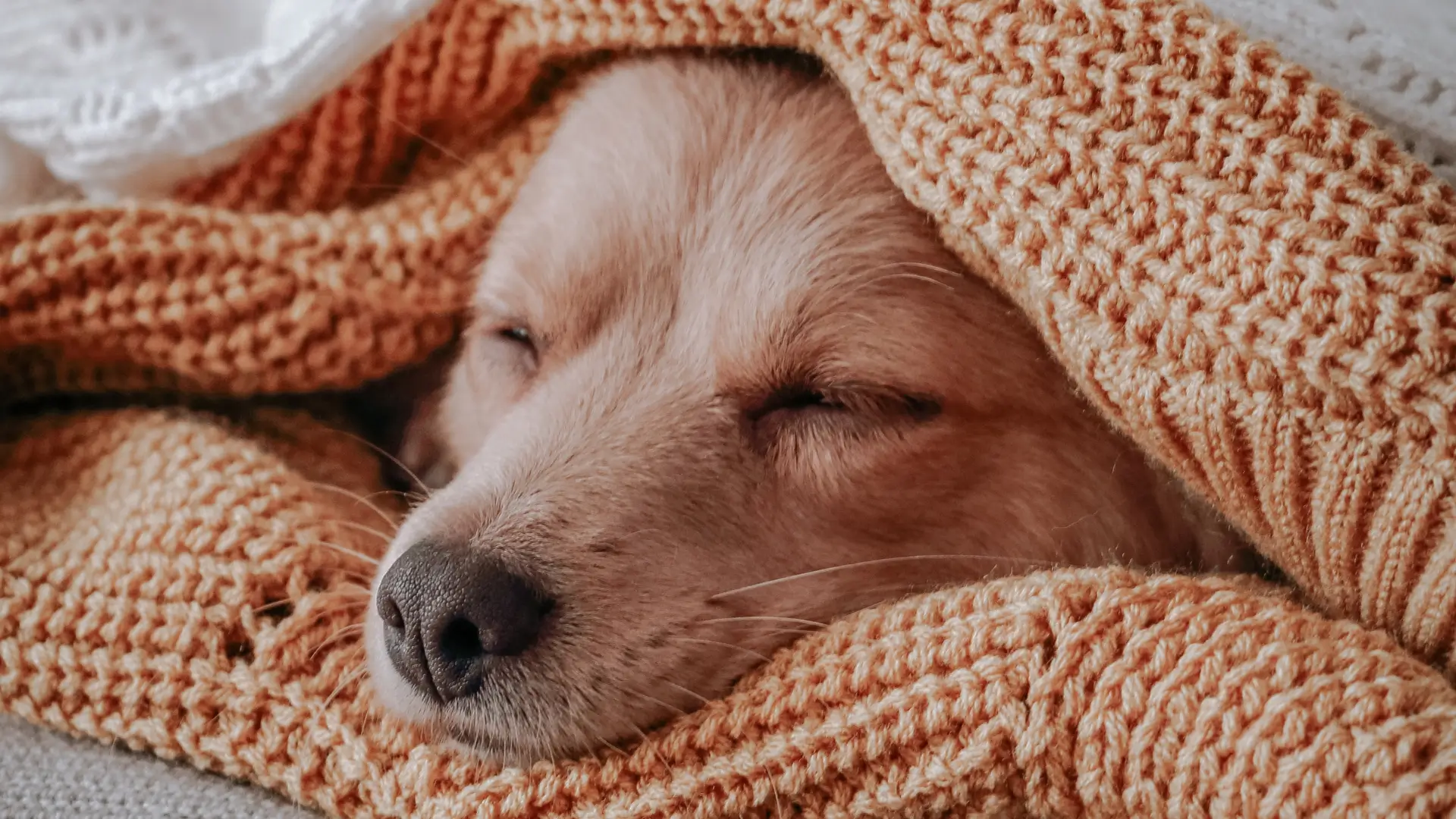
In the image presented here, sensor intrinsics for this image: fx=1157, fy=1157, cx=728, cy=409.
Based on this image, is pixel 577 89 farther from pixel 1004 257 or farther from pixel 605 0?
pixel 1004 257

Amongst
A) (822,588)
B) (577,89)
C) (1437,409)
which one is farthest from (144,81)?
(1437,409)

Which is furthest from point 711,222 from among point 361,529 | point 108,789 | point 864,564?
point 108,789

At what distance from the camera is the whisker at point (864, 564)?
4.04 ft

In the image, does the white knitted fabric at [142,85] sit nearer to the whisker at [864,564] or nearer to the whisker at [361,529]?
the whisker at [361,529]

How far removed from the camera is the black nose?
1.12 m

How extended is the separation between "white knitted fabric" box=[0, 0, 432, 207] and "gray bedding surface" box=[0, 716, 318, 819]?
0.73 m

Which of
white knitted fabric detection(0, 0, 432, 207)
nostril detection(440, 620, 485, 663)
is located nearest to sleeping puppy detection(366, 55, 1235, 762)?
nostril detection(440, 620, 485, 663)

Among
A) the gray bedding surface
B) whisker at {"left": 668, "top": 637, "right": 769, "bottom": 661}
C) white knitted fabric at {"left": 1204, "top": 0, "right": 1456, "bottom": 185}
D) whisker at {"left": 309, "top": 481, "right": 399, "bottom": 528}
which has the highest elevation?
white knitted fabric at {"left": 1204, "top": 0, "right": 1456, "bottom": 185}

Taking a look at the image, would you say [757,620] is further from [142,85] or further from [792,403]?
[142,85]

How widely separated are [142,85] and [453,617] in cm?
90

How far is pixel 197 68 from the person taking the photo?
1516mm

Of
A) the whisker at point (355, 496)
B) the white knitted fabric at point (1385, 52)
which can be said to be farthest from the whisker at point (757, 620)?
the white knitted fabric at point (1385, 52)

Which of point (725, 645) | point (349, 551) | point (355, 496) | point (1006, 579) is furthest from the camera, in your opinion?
point (355, 496)

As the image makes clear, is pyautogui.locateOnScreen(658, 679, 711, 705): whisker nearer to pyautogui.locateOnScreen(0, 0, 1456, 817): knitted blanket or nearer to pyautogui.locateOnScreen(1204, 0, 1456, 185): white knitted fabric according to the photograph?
pyautogui.locateOnScreen(0, 0, 1456, 817): knitted blanket
